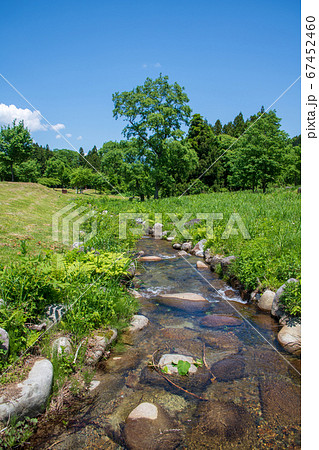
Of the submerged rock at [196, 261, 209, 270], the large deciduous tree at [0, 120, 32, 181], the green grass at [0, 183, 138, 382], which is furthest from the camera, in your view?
the large deciduous tree at [0, 120, 32, 181]

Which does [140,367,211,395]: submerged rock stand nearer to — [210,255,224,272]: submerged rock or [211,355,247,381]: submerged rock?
[211,355,247,381]: submerged rock

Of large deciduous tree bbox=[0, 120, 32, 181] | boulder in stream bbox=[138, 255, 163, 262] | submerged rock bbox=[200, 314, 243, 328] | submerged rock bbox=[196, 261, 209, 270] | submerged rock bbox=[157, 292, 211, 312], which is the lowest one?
submerged rock bbox=[200, 314, 243, 328]

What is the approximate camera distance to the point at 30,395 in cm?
281

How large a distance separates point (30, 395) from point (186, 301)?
14.0ft

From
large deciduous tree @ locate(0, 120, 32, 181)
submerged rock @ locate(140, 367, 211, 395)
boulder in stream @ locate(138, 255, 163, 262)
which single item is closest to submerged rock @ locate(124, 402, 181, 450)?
submerged rock @ locate(140, 367, 211, 395)

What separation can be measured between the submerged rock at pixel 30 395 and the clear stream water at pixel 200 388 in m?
0.27

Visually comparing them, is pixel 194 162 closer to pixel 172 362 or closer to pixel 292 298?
pixel 292 298

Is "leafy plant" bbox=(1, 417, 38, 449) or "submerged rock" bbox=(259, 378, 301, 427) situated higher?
"leafy plant" bbox=(1, 417, 38, 449)

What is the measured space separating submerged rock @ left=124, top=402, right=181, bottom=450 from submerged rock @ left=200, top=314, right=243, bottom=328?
7.91ft

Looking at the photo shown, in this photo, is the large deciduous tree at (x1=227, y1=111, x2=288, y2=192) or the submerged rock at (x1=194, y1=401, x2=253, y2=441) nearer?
the submerged rock at (x1=194, y1=401, x2=253, y2=441)

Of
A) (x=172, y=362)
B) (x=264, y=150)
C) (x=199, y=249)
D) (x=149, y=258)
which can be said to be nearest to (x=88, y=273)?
(x=172, y=362)

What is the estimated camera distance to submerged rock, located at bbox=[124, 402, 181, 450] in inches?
111

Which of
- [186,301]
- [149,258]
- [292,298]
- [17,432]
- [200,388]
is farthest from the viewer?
[149,258]

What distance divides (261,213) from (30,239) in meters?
9.06
